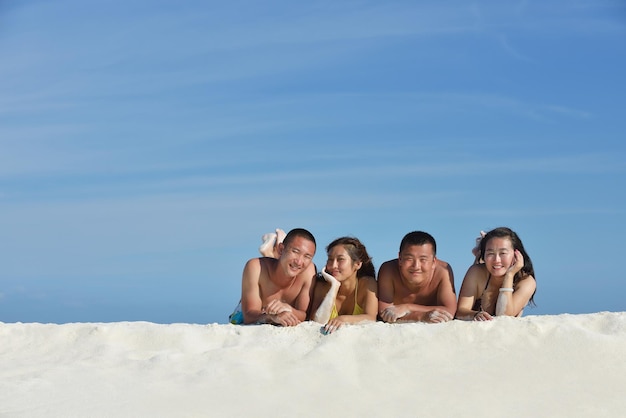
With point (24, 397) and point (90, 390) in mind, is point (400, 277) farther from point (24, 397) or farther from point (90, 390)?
point (24, 397)

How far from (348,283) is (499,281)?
1.41m

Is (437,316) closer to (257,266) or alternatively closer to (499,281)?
(499,281)

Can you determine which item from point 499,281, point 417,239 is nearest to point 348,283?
point 417,239

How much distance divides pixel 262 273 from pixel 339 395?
6.22ft

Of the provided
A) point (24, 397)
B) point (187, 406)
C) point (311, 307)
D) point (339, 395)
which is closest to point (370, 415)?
point (339, 395)

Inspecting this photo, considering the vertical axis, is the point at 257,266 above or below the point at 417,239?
below

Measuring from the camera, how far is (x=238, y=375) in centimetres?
614

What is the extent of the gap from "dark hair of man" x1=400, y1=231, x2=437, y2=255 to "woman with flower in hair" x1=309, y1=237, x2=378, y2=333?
45 cm

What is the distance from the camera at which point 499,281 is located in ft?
23.9

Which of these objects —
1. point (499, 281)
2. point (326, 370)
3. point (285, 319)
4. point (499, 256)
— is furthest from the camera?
point (499, 281)

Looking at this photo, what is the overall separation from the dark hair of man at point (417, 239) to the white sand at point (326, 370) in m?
0.87

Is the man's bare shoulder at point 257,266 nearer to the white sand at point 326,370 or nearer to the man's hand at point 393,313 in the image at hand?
the white sand at point 326,370

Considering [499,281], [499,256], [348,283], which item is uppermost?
[499,256]

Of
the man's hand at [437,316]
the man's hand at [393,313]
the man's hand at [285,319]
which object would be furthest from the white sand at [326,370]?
the man's hand at [393,313]
